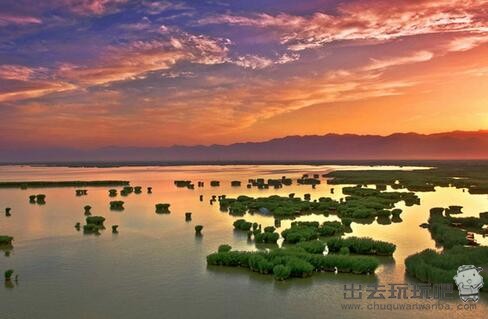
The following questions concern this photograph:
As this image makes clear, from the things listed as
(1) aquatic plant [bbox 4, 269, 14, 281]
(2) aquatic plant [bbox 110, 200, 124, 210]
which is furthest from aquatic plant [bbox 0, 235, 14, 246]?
(2) aquatic plant [bbox 110, 200, 124, 210]

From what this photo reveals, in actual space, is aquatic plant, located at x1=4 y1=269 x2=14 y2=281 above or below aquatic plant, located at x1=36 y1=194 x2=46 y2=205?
below

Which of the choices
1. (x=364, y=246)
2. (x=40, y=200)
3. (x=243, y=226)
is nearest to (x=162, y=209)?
(x=243, y=226)

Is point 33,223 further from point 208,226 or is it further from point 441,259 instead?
point 441,259

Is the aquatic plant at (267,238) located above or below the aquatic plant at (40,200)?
below

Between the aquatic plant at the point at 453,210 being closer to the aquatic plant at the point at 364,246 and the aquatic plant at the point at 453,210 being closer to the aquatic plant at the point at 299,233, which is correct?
the aquatic plant at the point at 299,233

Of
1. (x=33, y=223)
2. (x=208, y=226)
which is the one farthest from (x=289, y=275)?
(x=33, y=223)

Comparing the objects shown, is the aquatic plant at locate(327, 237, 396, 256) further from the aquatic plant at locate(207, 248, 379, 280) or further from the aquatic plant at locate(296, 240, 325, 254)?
the aquatic plant at locate(207, 248, 379, 280)

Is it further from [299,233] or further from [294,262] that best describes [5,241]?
[294,262]

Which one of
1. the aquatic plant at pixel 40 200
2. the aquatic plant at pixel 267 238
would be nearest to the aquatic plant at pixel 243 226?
the aquatic plant at pixel 267 238
